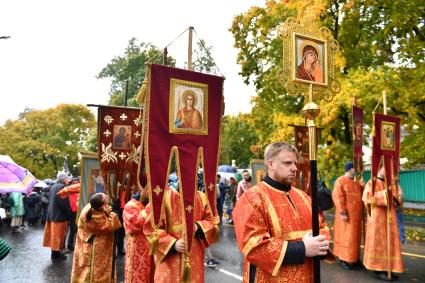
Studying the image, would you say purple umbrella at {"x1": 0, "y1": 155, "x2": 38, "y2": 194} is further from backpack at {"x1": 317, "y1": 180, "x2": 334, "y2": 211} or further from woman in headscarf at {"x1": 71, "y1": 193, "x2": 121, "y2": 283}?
backpack at {"x1": 317, "y1": 180, "x2": 334, "y2": 211}

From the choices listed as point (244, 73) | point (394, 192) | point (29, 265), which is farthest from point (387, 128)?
point (244, 73)

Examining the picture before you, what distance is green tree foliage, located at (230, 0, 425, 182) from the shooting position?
38.8 ft

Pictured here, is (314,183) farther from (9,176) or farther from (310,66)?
(9,176)

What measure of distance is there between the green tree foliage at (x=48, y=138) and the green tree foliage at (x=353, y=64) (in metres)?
22.7

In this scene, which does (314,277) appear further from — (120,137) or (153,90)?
(120,137)

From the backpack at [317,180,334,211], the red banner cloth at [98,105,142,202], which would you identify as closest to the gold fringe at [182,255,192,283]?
the red banner cloth at [98,105,142,202]

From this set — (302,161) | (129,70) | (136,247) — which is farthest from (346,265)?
(129,70)

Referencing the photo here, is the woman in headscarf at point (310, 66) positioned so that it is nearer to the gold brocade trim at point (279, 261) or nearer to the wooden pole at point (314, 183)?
the wooden pole at point (314, 183)

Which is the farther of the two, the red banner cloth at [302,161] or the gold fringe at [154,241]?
the red banner cloth at [302,161]

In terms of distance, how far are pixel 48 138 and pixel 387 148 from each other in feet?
105

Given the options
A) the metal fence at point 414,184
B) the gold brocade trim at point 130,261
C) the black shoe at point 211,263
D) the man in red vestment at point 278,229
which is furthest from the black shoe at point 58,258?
the metal fence at point 414,184

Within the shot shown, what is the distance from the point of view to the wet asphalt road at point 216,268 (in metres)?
7.53

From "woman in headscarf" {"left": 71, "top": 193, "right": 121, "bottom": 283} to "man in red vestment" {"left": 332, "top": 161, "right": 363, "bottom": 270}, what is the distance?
4530mm

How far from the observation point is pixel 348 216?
27.9 ft
